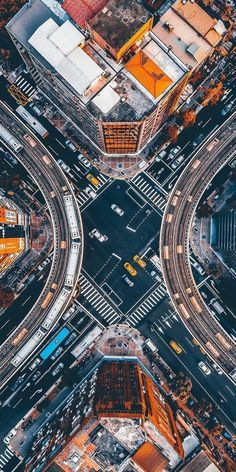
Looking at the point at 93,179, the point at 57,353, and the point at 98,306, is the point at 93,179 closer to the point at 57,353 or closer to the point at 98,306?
the point at 98,306

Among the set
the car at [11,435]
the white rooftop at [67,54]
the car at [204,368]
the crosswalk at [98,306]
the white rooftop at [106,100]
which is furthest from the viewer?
the crosswalk at [98,306]

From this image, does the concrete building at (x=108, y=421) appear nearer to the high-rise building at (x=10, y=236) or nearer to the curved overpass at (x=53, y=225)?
the curved overpass at (x=53, y=225)

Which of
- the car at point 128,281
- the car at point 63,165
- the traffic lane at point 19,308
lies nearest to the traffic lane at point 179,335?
the car at point 128,281

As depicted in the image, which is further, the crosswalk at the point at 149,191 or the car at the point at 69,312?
the car at the point at 69,312

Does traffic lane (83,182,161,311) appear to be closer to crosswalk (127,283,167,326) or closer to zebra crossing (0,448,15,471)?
crosswalk (127,283,167,326)

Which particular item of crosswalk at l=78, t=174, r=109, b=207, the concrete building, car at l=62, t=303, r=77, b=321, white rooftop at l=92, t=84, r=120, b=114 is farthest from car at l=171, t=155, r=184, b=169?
car at l=62, t=303, r=77, b=321

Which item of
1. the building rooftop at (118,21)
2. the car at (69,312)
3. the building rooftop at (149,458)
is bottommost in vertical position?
the building rooftop at (149,458)

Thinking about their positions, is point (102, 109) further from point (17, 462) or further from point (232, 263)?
point (17, 462)
